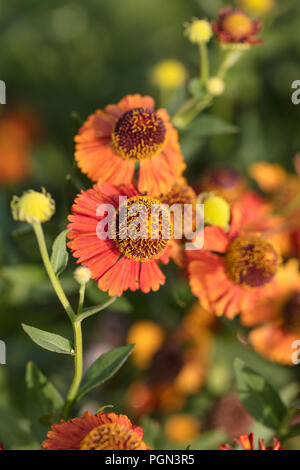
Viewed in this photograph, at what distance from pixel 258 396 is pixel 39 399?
474mm

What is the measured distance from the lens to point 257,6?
1.98m

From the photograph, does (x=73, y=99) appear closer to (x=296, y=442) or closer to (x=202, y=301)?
(x=202, y=301)

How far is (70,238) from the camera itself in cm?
96

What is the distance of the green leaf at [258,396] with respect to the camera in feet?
3.43

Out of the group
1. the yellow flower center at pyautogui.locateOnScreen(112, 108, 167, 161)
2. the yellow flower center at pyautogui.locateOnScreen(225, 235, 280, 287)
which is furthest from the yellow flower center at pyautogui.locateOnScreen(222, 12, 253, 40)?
the yellow flower center at pyautogui.locateOnScreen(225, 235, 280, 287)

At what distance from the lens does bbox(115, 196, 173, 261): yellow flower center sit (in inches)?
37.7

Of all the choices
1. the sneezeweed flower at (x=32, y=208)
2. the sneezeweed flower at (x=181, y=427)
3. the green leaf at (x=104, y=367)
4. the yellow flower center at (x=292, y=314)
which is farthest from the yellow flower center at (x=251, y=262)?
the sneezeweed flower at (x=181, y=427)

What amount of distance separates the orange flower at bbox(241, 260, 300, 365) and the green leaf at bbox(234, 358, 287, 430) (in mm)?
250

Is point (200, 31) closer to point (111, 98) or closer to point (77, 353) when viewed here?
point (77, 353)

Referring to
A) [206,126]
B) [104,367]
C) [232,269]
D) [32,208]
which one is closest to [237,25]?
[206,126]

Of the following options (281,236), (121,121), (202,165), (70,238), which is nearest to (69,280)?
(70,238)

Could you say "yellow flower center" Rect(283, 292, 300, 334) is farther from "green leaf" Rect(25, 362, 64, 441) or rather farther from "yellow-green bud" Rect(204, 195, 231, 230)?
"green leaf" Rect(25, 362, 64, 441)
